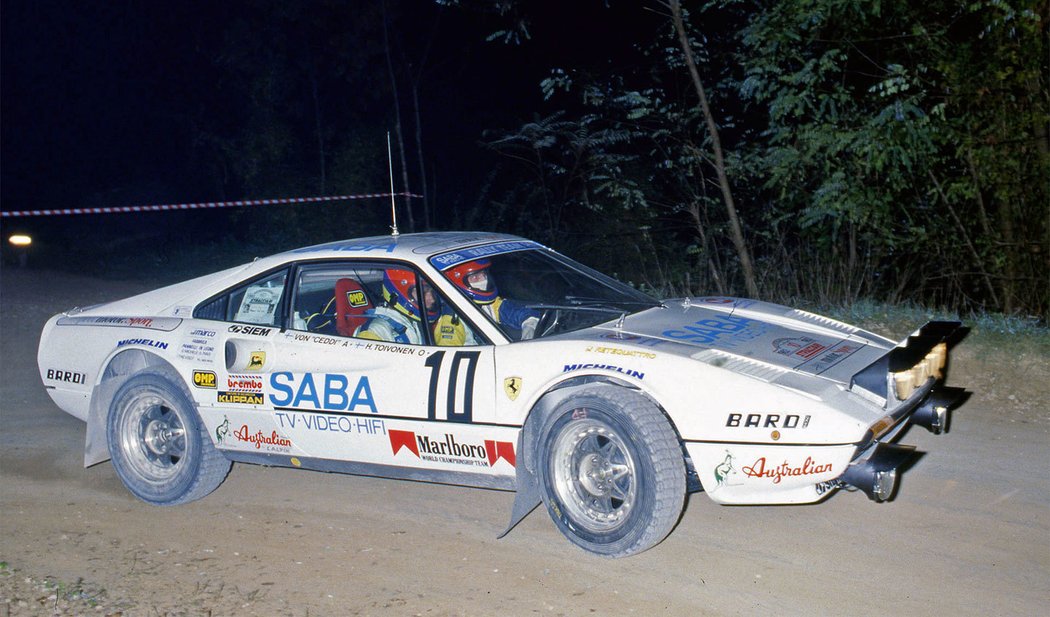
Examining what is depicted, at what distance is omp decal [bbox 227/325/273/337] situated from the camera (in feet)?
17.6

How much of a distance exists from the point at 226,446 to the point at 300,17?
18872mm

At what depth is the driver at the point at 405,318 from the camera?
506 centimetres

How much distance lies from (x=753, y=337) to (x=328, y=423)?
2.17m

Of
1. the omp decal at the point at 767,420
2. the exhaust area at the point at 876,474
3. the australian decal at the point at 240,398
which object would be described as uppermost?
the australian decal at the point at 240,398

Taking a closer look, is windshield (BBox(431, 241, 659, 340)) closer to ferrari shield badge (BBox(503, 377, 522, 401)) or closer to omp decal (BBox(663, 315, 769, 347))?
ferrari shield badge (BBox(503, 377, 522, 401))

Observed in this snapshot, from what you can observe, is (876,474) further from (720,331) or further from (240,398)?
(240,398)

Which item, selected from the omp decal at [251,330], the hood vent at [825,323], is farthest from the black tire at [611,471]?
the omp decal at [251,330]

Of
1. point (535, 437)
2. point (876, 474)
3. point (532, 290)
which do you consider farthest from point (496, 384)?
point (876, 474)

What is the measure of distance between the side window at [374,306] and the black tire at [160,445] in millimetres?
841

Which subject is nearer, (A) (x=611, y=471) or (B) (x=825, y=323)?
(A) (x=611, y=471)

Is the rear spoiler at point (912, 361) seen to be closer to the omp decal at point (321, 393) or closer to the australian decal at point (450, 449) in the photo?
the australian decal at point (450, 449)

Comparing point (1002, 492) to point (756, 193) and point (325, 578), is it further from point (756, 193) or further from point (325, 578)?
point (756, 193)

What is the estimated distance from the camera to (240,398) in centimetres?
531

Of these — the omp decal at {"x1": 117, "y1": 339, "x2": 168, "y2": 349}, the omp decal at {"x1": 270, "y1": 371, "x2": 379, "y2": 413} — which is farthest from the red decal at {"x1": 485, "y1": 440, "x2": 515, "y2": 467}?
the omp decal at {"x1": 117, "y1": 339, "x2": 168, "y2": 349}
